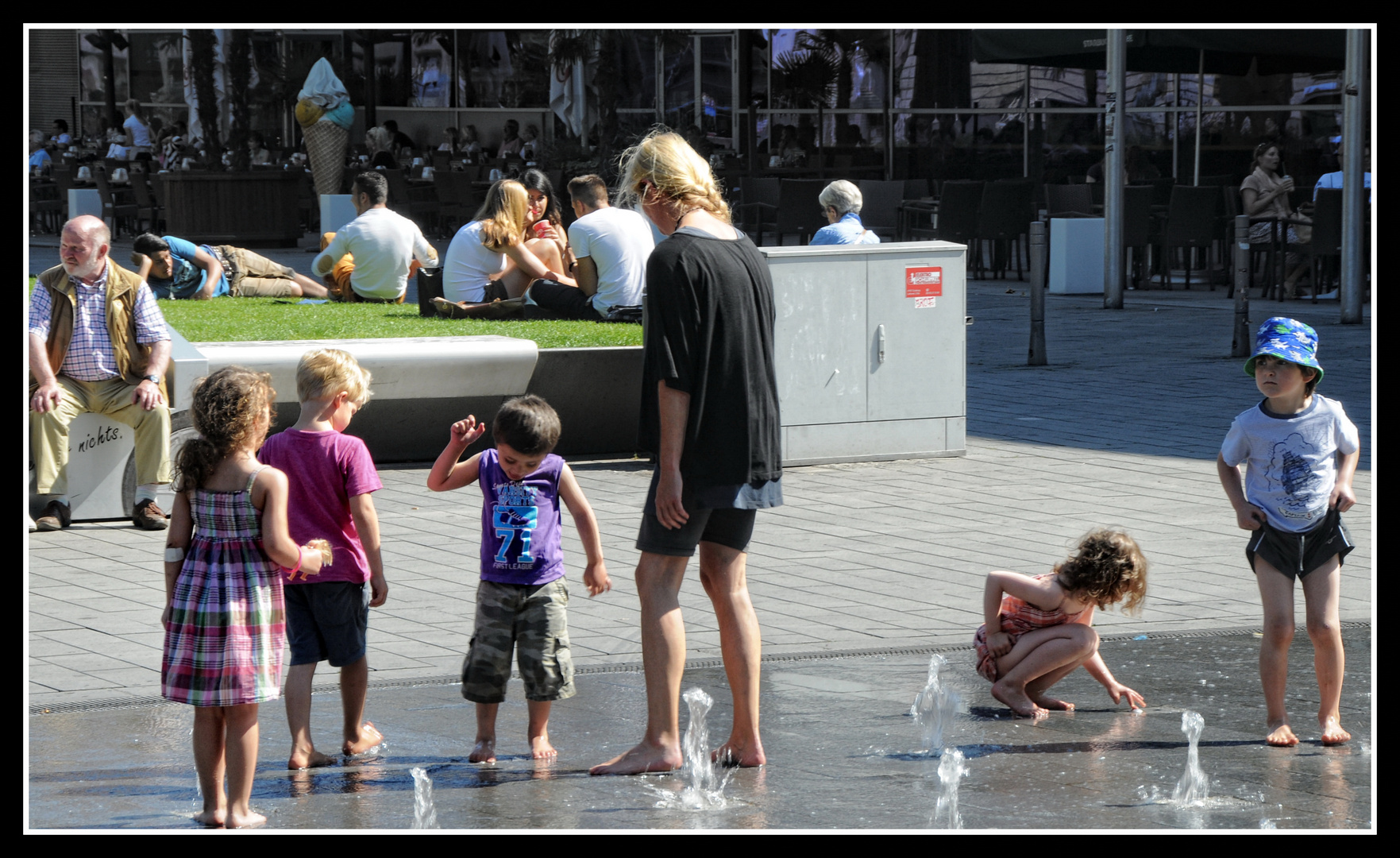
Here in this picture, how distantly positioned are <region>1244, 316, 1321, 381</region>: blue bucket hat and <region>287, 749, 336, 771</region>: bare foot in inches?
111

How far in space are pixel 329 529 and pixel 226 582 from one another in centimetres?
58

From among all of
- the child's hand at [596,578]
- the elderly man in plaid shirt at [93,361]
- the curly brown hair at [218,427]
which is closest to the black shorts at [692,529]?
the child's hand at [596,578]

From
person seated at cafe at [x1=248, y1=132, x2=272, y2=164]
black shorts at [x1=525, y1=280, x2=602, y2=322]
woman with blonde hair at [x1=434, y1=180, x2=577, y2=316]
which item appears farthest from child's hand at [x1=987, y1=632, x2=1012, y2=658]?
person seated at cafe at [x1=248, y1=132, x2=272, y2=164]

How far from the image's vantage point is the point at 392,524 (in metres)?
8.51

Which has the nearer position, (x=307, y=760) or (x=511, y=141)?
(x=307, y=760)

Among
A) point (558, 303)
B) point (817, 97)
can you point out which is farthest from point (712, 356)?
point (817, 97)

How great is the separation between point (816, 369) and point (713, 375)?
533cm

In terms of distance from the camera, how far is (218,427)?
14.1 feet

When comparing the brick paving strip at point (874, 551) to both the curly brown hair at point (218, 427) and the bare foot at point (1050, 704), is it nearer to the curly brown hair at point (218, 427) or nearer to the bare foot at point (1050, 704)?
the bare foot at point (1050, 704)

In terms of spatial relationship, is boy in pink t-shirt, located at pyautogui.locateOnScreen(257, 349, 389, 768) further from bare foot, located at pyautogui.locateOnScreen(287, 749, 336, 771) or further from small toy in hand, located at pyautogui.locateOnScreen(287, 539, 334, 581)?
small toy in hand, located at pyautogui.locateOnScreen(287, 539, 334, 581)

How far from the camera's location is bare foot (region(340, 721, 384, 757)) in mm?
5027

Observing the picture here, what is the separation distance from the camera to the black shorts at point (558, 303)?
11625 millimetres

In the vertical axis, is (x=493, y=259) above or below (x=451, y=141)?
below

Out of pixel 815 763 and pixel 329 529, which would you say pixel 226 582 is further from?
pixel 815 763
